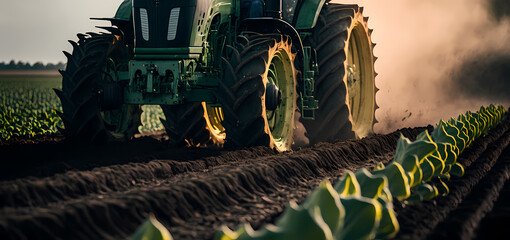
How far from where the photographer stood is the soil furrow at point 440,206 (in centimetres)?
390

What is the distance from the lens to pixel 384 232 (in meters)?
3.30

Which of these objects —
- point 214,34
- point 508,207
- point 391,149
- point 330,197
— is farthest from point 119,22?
point 330,197

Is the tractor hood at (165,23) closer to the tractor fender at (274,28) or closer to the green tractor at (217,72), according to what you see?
the green tractor at (217,72)

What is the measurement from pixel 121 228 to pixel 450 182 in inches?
111

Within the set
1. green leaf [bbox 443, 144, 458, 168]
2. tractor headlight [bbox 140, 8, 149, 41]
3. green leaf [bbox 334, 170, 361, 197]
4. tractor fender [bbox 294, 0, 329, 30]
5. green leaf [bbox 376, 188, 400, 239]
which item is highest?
tractor fender [bbox 294, 0, 329, 30]

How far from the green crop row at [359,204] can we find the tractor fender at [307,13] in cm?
324

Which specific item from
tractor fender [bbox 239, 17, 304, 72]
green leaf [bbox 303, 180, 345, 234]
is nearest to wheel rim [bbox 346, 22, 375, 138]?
tractor fender [bbox 239, 17, 304, 72]

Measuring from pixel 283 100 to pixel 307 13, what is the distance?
4.27 feet

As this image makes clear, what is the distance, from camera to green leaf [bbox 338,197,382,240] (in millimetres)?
2879

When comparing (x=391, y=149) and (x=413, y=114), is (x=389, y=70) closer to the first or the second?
(x=413, y=114)

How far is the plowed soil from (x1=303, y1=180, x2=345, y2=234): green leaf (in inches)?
43.1

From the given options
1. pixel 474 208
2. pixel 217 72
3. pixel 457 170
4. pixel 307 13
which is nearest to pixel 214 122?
pixel 217 72

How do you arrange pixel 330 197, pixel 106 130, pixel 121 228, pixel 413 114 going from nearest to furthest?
pixel 330 197
pixel 121 228
pixel 106 130
pixel 413 114

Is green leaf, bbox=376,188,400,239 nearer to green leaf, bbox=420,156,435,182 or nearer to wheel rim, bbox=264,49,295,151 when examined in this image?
green leaf, bbox=420,156,435,182
